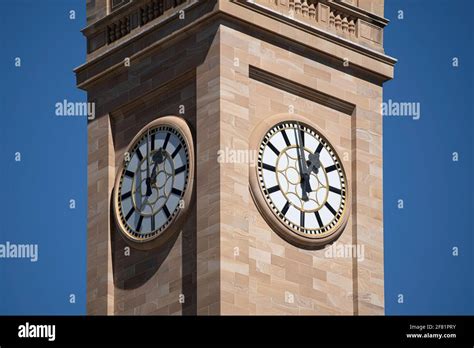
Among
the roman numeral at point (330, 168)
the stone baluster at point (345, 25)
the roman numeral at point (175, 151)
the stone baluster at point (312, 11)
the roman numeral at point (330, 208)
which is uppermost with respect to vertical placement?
the stone baluster at point (312, 11)

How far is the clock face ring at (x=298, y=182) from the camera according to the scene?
288ft

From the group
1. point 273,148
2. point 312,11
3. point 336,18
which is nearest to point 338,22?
point 336,18

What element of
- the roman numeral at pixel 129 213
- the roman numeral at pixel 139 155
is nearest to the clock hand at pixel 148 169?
the roman numeral at pixel 139 155

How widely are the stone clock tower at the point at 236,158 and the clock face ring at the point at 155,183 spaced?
3cm

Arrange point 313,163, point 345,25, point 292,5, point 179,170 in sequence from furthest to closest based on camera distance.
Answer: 1. point 345,25
2. point 292,5
3. point 313,163
4. point 179,170

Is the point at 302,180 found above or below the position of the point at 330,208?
above

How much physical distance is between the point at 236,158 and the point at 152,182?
108 inches

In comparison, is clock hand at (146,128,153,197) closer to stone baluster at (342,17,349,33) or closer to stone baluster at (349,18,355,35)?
stone baluster at (342,17,349,33)

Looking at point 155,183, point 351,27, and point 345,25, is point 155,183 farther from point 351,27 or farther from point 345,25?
point 351,27

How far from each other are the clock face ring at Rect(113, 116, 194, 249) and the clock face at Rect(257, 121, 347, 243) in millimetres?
1892

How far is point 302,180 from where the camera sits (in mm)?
88500

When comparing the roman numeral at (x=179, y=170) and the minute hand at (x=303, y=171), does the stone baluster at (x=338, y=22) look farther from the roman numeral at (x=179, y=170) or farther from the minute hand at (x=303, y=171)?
the roman numeral at (x=179, y=170)

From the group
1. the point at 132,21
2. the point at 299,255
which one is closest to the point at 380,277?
the point at 299,255
